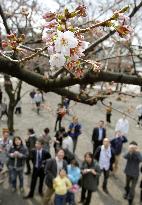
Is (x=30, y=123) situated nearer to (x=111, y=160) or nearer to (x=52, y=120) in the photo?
(x=52, y=120)

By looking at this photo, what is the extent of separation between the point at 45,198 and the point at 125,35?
7986 millimetres

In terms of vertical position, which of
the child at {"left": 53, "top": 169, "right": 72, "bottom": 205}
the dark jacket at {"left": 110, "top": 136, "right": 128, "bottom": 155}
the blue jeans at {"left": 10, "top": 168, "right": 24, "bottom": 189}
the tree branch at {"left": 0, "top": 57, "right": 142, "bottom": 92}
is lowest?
the blue jeans at {"left": 10, "top": 168, "right": 24, "bottom": 189}

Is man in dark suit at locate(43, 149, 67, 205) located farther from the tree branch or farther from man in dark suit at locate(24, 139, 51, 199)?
the tree branch

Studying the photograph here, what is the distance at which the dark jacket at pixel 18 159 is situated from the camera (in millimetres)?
10297

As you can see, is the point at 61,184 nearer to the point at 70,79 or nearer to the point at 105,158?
the point at 105,158

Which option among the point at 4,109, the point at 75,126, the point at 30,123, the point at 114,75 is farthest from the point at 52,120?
the point at 114,75

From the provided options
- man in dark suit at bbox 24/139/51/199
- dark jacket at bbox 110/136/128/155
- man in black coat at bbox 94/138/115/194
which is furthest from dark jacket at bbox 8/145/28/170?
dark jacket at bbox 110/136/128/155

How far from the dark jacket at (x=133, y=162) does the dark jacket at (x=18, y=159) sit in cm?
252

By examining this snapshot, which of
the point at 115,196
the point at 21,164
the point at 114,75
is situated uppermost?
the point at 114,75

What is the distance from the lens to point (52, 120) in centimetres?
2061

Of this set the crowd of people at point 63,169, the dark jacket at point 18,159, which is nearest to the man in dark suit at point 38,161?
the crowd of people at point 63,169

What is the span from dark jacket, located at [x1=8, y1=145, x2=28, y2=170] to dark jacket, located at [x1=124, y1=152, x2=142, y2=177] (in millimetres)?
2516

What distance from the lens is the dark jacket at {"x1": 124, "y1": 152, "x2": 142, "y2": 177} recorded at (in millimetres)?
10375

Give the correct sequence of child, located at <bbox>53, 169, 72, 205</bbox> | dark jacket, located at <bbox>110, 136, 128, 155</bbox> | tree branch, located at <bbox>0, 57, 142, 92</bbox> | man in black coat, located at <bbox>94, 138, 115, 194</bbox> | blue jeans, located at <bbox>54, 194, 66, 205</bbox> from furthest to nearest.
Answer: dark jacket, located at <bbox>110, 136, 128, 155</bbox> < man in black coat, located at <bbox>94, 138, 115, 194</bbox> < blue jeans, located at <bbox>54, 194, 66, 205</bbox> < child, located at <bbox>53, 169, 72, 205</bbox> < tree branch, located at <bbox>0, 57, 142, 92</bbox>
